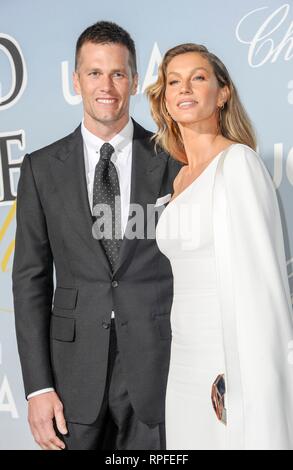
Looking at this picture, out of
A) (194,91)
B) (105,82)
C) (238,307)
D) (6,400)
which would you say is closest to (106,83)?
(105,82)

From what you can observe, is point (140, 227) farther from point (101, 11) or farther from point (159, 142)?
point (101, 11)

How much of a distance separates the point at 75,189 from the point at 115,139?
9.9 inches

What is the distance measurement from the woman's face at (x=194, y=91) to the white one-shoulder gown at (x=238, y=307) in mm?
237

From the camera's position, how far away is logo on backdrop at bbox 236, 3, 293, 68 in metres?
2.55

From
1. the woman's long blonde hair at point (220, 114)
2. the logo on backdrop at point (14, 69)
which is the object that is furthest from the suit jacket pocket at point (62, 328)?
the logo on backdrop at point (14, 69)

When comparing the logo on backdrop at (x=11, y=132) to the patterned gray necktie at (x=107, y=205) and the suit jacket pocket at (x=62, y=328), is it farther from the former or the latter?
the suit jacket pocket at (x=62, y=328)

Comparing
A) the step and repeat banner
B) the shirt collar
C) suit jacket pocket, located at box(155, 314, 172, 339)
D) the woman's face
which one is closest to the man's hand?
suit jacket pocket, located at box(155, 314, 172, 339)

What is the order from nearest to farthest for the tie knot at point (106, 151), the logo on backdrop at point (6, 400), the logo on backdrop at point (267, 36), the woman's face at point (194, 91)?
the woman's face at point (194, 91)
the tie knot at point (106, 151)
the logo on backdrop at point (267, 36)
the logo on backdrop at point (6, 400)

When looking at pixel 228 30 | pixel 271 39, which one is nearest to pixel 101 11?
pixel 228 30

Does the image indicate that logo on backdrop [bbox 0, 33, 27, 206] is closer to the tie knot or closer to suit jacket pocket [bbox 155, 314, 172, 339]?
the tie knot

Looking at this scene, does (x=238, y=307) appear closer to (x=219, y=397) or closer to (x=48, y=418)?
(x=219, y=397)

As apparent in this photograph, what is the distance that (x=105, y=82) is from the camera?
232 cm

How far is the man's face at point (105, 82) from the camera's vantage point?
2.33 meters

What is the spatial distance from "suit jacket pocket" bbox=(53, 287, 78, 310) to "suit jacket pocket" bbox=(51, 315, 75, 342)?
0.15 feet
